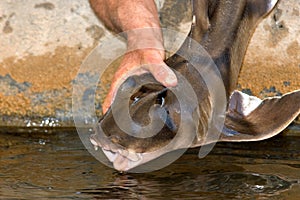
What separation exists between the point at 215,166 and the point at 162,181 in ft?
1.34

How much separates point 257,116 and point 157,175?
58cm

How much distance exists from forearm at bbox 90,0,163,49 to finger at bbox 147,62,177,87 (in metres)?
0.55

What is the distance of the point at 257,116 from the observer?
3.98 meters

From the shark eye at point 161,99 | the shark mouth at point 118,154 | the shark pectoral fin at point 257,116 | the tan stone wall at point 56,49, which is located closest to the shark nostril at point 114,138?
the shark mouth at point 118,154

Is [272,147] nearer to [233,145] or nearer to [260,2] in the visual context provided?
[233,145]

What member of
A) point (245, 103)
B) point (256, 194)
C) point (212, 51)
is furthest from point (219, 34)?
point (256, 194)

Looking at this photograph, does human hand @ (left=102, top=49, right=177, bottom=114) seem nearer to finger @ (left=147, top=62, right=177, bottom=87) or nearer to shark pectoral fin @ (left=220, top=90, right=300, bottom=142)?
finger @ (left=147, top=62, right=177, bottom=87)

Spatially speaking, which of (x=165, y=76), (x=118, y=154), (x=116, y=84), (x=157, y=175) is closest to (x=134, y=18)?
(x=116, y=84)

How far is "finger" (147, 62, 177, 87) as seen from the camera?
367 centimetres

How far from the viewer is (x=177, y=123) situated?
11.9ft

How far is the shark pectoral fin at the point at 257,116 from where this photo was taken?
3.88 metres

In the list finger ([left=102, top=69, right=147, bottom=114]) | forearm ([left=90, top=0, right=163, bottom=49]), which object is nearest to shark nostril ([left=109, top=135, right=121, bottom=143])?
finger ([left=102, top=69, right=147, bottom=114])

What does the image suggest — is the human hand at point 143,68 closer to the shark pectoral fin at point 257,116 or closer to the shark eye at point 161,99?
the shark eye at point 161,99

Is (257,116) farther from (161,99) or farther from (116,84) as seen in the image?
(116,84)
